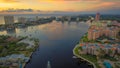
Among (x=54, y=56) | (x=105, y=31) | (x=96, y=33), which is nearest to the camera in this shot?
(x=54, y=56)

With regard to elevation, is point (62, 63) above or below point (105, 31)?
below

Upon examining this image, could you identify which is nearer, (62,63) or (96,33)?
(62,63)

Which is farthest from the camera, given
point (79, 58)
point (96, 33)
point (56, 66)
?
point (96, 33)

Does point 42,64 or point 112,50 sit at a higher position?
point 112,50

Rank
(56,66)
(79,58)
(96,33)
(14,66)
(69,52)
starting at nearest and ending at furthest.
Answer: (14,66) → (56,66) → (79,58) → (69,52) → (96,33)

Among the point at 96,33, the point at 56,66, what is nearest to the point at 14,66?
the point at 56,66

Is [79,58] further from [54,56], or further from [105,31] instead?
[105,31]

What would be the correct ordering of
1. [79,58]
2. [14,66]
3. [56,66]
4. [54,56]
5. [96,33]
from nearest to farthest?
[14,66], [56,66], [79,58], [54,56], [96,33]

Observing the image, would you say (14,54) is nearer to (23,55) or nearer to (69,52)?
(23,55)

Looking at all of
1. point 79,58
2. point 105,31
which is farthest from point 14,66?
point 105,31

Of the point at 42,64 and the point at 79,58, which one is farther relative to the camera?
the point at 79,58
